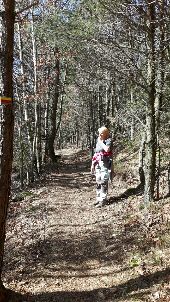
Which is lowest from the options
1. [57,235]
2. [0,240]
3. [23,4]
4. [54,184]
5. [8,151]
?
[54,184]

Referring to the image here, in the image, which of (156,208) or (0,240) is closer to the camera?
(0,240)

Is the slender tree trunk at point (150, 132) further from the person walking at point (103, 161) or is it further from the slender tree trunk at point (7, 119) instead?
the slender tree trunk at point (7, 119)

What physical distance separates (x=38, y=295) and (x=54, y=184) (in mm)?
10784

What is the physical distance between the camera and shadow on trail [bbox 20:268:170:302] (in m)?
6.48

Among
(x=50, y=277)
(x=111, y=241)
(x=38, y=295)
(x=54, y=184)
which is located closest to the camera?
(x=38, y=295)

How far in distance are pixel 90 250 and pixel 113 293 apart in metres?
1.95

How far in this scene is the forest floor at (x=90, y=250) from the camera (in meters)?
6.73

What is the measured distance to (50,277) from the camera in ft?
24.2

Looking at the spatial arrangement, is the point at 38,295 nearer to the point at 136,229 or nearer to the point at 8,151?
the point at 8,151

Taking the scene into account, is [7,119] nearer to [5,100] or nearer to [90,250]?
[5,100]

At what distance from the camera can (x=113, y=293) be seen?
6.61 m

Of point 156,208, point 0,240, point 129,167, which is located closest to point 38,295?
point 0,240

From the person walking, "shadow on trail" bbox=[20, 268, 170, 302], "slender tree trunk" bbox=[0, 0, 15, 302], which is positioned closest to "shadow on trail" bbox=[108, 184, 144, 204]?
the person walking

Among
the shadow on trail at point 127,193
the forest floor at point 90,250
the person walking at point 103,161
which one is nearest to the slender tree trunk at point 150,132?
the forest floor at point 90,250
